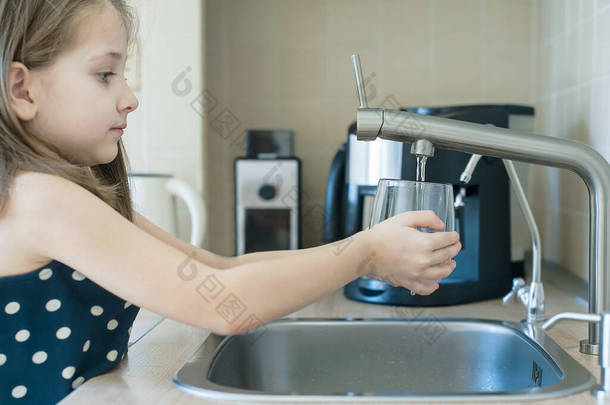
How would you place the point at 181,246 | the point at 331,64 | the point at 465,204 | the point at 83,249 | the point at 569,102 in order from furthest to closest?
1. the point at 331,64
2. the point at 569,102
3. the point at 465,204
4. the point at 181,246
5. the point at 83,249

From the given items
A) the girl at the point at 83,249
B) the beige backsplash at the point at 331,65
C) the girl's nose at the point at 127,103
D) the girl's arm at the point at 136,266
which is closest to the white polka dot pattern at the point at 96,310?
the girl at the point at 83,249

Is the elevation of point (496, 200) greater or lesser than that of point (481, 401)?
greater

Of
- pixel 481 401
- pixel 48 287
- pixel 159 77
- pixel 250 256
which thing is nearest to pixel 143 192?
pixel 159 77

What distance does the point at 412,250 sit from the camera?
59 cm

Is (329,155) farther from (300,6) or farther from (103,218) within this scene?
(103,218)

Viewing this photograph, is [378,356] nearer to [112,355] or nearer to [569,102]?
[112,355]

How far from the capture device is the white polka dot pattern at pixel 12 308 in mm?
589

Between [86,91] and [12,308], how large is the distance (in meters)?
0.22

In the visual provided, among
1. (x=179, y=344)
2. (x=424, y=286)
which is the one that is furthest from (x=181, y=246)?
(x=424, y=286)

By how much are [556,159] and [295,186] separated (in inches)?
24.7

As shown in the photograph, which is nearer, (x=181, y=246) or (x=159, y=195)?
(x=181, y=246)

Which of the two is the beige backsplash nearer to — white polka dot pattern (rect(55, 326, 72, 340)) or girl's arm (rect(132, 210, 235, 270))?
girl's arm (rect(132, 210, 235, 270))

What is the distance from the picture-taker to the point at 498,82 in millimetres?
1389

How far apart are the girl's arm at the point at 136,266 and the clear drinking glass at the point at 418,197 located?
132mm
